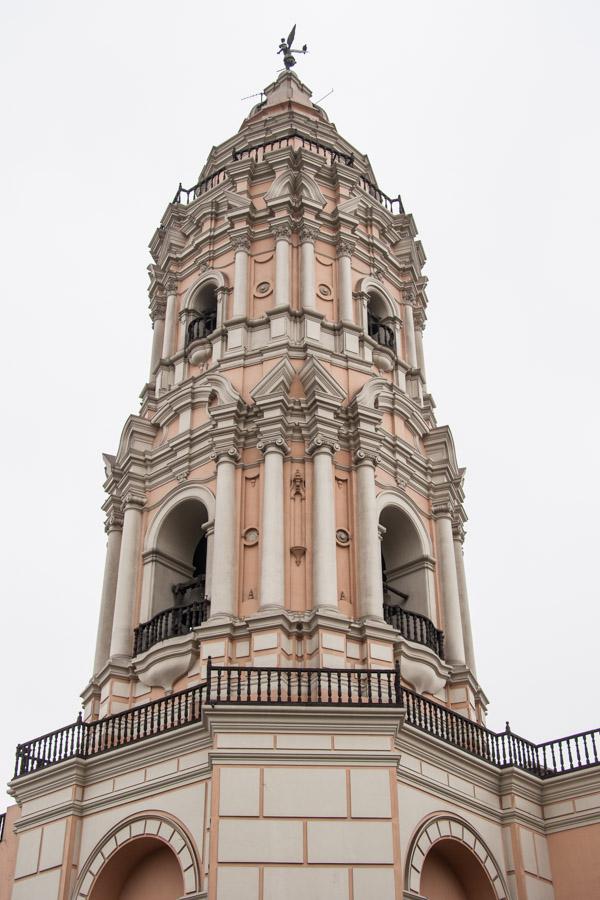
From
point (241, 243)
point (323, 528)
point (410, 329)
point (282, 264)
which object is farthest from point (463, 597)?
point (241, 243)

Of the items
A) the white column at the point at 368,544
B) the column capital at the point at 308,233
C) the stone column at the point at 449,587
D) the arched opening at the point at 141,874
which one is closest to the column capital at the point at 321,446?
A: the white column at the point at 368,544

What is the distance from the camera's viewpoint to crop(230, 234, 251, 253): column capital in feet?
78.8

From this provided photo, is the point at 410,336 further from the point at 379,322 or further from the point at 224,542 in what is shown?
the point at 224,542

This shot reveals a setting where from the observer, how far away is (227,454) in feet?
66.6

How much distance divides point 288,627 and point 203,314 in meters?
8.99

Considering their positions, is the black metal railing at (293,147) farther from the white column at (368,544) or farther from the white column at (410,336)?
the white column at (368,544)

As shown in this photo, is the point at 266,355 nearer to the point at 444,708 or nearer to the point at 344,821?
the point at 444,708

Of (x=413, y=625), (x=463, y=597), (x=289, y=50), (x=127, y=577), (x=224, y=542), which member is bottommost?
(x=413, y=625)

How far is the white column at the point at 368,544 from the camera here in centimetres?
1886

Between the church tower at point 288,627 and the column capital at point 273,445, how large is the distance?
0.17 feet

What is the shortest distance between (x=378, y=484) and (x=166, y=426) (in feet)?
15.5

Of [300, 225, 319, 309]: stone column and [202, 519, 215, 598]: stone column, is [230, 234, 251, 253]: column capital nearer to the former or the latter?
[300, 225, 319, 309]: stone column

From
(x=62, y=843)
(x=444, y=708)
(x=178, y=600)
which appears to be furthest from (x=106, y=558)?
(x=444, y=708)

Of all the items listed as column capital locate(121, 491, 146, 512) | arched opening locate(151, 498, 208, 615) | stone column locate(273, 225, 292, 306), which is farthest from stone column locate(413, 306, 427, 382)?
column capital locate(121, 491, 146, 512)
